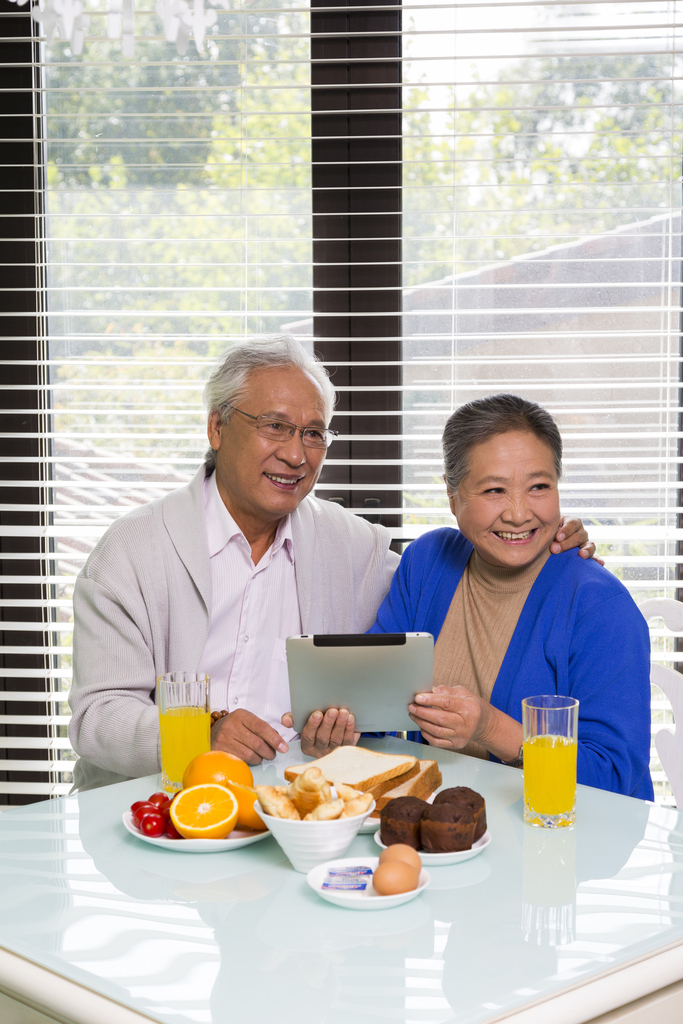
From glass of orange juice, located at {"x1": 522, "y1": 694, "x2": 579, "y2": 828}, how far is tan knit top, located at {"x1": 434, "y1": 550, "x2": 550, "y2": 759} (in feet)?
1.58

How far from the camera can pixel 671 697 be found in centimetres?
186

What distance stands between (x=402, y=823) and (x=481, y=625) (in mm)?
741

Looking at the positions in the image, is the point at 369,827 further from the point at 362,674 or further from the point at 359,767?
the point at 362,674

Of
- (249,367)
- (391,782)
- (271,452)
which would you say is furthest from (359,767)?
(249,367)

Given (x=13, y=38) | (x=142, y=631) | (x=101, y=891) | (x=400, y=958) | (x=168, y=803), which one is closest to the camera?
(x=400, y=958)

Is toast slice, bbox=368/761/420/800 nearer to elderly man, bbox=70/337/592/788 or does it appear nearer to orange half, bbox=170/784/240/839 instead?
orange half, bbox=170/784/240/839

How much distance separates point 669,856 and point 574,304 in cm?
175

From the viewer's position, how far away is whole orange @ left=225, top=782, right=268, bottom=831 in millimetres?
1117

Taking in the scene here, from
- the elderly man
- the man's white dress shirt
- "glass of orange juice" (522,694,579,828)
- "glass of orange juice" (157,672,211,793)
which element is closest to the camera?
"glass of orange juice" (522,694,579,828)

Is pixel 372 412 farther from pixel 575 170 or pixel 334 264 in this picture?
pixel 575 170

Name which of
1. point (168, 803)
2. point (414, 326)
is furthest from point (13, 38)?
point (168, 803)

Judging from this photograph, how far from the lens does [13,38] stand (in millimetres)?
2410

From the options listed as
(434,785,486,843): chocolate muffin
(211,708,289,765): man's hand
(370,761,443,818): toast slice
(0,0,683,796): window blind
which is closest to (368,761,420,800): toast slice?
(370,761,443,818): toast slice

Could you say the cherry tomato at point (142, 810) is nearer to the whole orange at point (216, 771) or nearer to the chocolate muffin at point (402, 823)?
the whole orange at point (216, 771)
